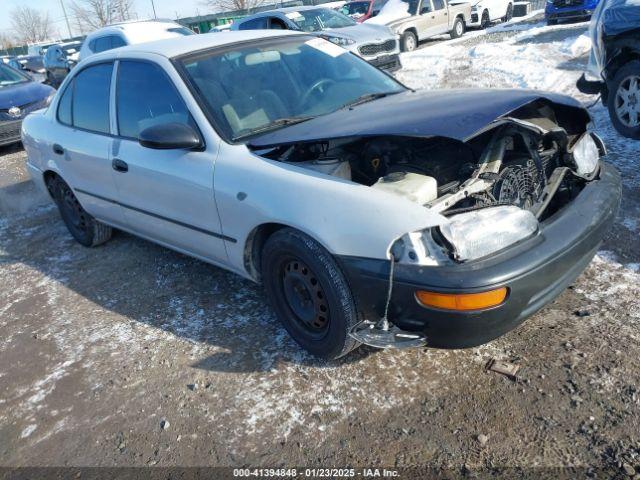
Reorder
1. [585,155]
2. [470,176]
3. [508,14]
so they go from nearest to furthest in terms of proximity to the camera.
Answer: [470,176] → [585,155] → [508,14]

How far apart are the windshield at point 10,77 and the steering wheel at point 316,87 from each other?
8.45 metres

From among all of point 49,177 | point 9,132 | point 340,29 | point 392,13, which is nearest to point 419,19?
point 392,13

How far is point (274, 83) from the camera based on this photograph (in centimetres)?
351

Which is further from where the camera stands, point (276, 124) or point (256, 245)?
point (276, 124)

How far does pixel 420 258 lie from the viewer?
2322 mm

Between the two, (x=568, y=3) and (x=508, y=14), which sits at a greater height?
(x=568, y=3)

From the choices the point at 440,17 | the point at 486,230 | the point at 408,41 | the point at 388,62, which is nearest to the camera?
the point at 486,230

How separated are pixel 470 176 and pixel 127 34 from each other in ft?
32.0

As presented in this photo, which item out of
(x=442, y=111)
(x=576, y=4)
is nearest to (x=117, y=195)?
(x=442, y=111)

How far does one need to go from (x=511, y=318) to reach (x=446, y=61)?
969 centimetres

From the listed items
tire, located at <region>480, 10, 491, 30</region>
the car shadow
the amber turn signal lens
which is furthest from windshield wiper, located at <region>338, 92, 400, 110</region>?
tire, located at <region>480, 10, 491, 30</region>

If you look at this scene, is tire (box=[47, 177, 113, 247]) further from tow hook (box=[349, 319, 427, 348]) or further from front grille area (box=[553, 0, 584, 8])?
front grille area (box=[553, 0, 584, 8])

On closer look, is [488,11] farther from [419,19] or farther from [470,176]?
[470,176]

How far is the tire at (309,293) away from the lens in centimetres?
258
